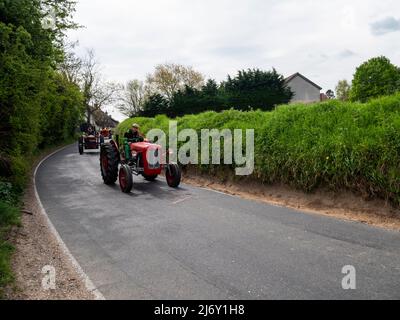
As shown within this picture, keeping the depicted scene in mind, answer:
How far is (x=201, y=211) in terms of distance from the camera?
780cm

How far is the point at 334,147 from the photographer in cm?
776

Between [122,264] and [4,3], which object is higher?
[4,3]

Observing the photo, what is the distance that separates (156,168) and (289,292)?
741 cm

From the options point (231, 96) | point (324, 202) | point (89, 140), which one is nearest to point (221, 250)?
point (324, 202)

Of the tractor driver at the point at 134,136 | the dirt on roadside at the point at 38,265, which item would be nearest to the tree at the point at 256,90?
the tractor driver at the point at 134,136

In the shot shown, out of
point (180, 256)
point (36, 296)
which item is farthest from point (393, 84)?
point (36, 296)

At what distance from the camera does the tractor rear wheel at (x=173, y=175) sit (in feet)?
34.5

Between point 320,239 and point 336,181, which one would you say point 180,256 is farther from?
point 336,181

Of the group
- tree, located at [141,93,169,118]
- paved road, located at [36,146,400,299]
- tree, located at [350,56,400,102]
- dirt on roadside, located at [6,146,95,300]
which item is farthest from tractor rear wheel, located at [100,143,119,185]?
tree, located at [141,93,169,118]

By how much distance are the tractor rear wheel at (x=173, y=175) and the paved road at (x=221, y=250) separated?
5.43 ft

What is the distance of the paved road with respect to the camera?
162 inches

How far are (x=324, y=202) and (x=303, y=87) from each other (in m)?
51.9

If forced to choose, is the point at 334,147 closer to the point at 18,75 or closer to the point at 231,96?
the point at 18,75

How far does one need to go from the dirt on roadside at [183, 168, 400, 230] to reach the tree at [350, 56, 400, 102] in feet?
71.3
